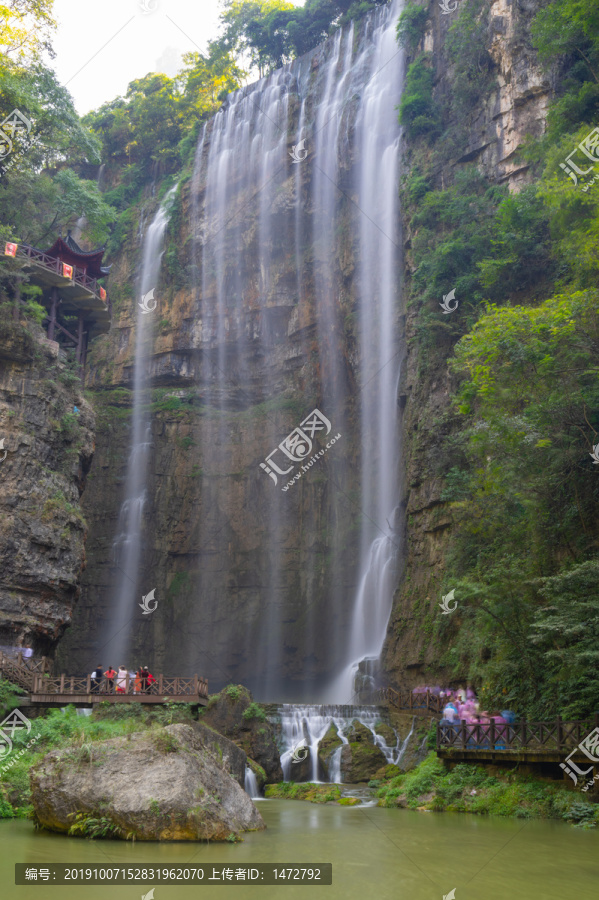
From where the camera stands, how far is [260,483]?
131 ft

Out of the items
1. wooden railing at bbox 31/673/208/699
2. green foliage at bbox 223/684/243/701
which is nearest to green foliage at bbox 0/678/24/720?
wooden railing at bbox 31/673/208/699

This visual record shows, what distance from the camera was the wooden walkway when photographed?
18094 mm

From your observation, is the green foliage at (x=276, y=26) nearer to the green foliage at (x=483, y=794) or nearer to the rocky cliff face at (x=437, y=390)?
the rocky cliff face at (x=437, y=390)

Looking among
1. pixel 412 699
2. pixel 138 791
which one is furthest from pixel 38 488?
pixel 138 791

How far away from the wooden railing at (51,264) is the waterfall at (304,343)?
10.1 metres

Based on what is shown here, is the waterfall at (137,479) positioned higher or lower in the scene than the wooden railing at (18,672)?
higher

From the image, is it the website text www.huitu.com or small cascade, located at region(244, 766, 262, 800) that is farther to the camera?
the website text www.huitu.com

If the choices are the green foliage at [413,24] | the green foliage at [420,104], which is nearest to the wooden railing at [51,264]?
the green foliage at [420,104]

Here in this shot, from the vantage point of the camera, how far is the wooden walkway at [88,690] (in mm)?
18094

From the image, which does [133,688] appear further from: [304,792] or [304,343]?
[304,343]

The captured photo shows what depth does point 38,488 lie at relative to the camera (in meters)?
26.2

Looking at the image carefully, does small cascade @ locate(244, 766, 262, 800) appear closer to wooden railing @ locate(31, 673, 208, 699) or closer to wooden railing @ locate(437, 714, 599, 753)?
wooden railing @ locate(31, 673, 208, 699)

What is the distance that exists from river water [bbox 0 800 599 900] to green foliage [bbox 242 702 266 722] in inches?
332

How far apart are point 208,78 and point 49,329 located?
27.0 m
